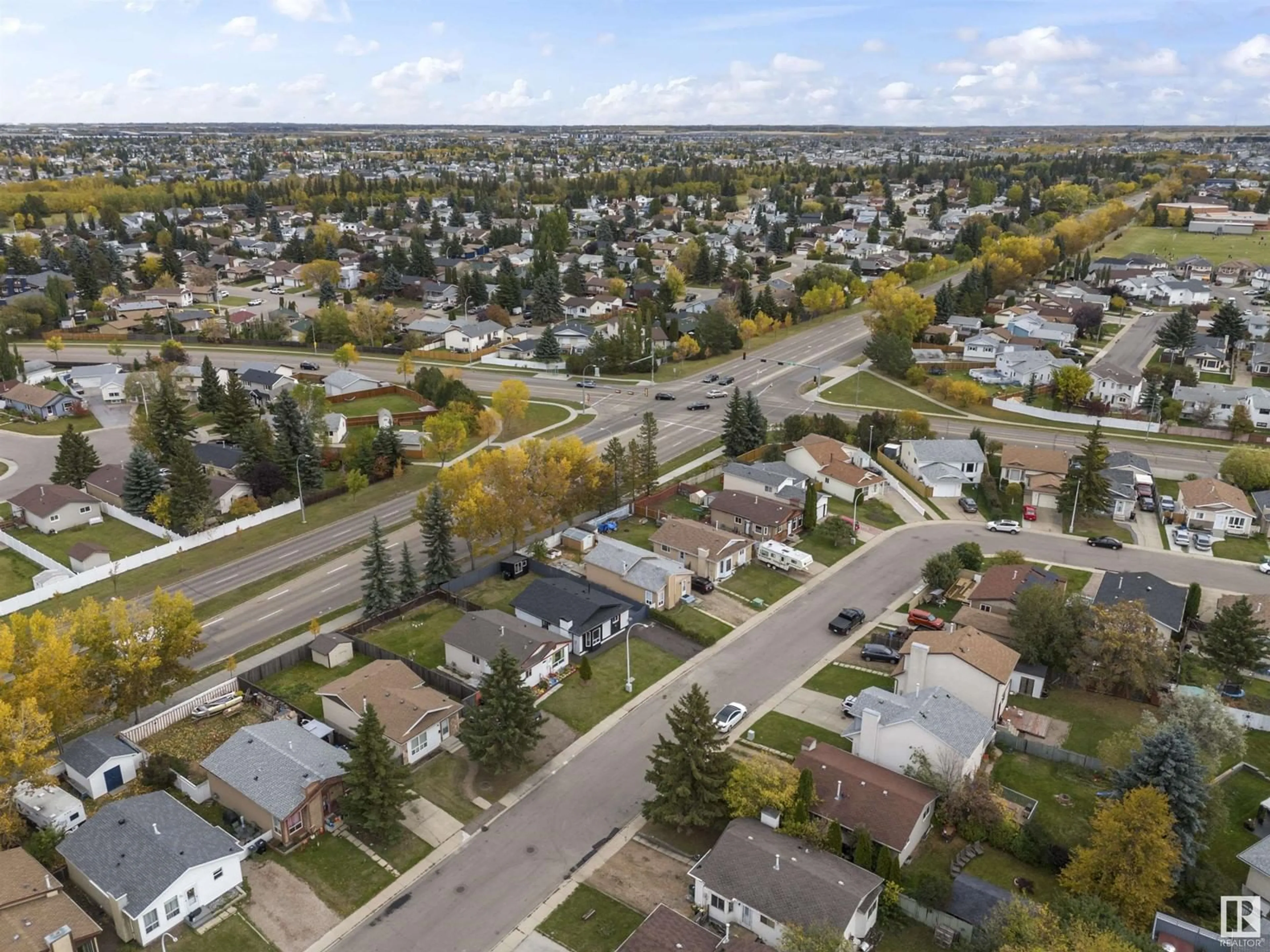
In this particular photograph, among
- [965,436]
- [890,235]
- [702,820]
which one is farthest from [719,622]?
[890,235]

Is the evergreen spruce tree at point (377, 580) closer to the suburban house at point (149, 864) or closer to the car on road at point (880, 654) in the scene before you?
the suburban house at point (149, 864)

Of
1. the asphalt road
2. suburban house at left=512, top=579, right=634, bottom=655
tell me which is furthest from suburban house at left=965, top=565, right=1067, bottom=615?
suburban house at left=512, top=579, right=634, bottom=655

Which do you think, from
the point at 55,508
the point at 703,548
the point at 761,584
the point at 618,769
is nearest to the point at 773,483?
the point at 761,584

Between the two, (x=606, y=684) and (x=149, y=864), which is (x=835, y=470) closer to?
(x=606, y=684)

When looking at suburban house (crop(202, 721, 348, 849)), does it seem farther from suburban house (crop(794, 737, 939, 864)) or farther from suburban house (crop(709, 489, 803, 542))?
suburban house (crop(709, 489, 803, 542))

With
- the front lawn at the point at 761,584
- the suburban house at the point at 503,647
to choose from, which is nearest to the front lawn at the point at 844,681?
the front lawn at the point at 761,584

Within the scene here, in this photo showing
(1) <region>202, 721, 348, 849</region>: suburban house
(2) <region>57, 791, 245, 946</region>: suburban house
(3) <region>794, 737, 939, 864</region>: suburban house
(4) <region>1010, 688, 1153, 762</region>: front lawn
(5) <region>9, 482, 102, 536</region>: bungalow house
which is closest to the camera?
(2) <region>57, 791, 245, 946</region>: suburban house
